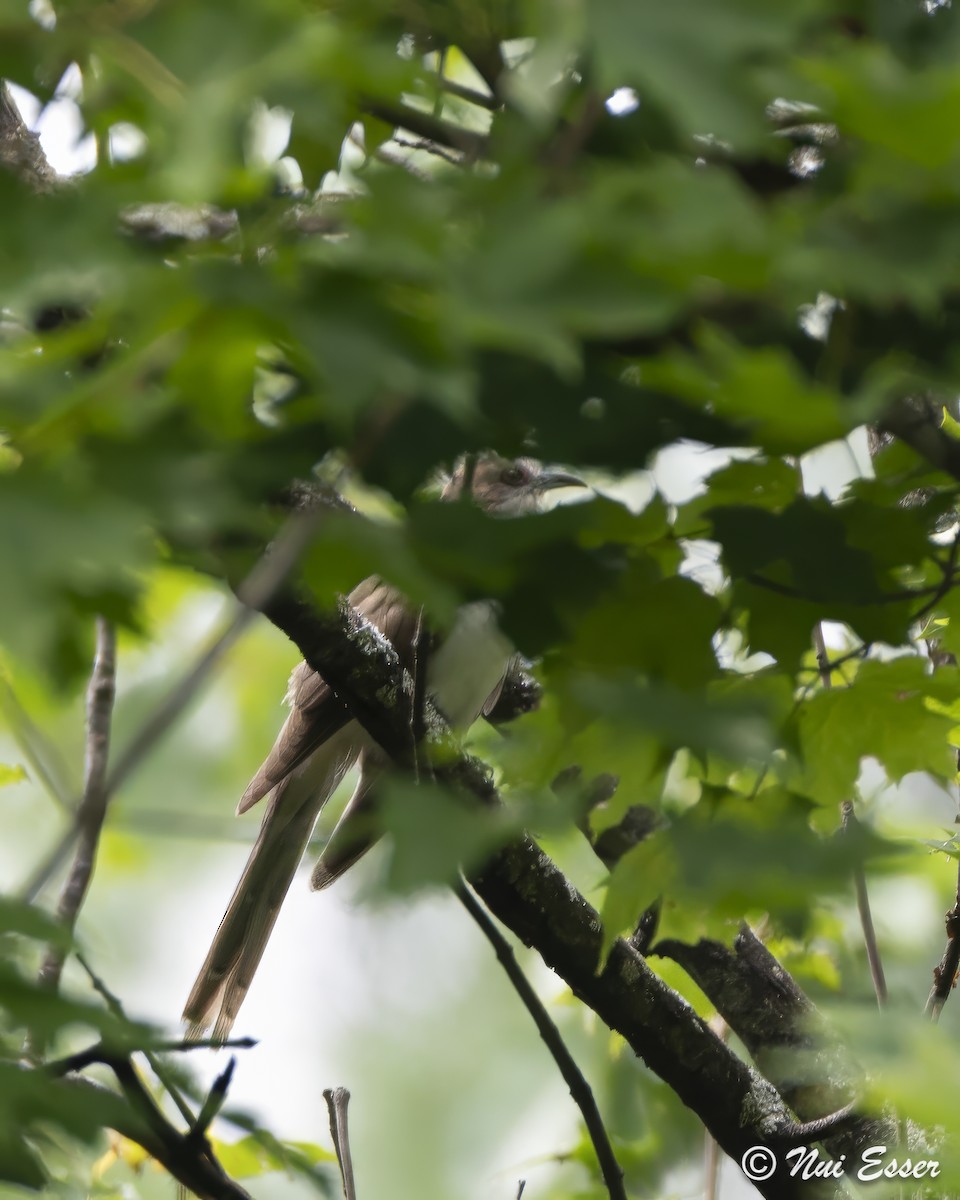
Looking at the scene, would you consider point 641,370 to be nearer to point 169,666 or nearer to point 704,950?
point 704,950

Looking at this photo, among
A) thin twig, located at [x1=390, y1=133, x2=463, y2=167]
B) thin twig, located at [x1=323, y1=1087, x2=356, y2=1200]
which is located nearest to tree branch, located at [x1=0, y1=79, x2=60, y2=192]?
thin twig, located at [x1=390, y1=133, x2=463, y2=167]

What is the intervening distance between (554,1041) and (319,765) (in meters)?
2.82

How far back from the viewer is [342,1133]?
319 centimetres

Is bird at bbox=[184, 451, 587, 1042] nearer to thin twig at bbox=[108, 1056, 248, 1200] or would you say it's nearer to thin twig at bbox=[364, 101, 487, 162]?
thin twig at bbox=[108, 1056, 248, 1200]

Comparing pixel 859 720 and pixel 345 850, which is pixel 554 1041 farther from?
pixel 345 850

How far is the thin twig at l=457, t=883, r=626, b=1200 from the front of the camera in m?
2.39

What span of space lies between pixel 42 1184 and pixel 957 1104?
43.5 inches

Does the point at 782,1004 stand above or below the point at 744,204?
above

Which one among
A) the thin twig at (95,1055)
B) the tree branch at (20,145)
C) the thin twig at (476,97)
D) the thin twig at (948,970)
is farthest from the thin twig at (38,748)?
the thin twig at (948,970)

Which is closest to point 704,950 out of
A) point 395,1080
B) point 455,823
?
point 455,823

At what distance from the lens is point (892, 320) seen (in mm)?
1609

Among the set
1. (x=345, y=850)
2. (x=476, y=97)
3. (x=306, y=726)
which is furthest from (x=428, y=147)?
(x=345, y=850)

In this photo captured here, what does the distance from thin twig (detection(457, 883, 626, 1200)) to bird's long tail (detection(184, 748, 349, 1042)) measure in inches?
64.1

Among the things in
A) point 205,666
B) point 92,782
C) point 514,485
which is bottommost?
point 205,666
